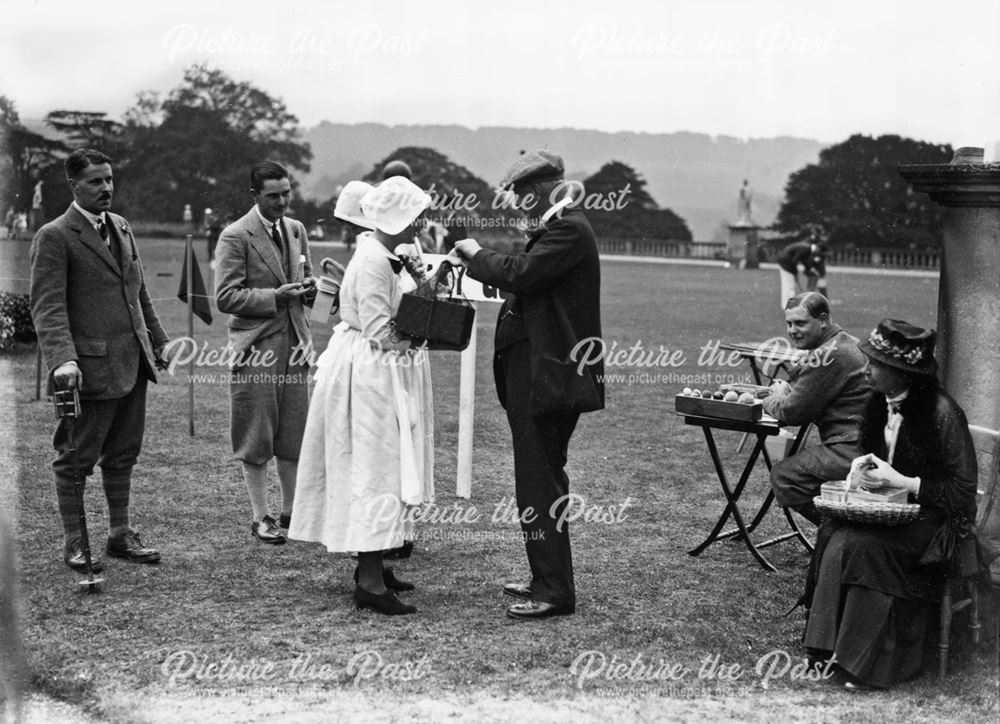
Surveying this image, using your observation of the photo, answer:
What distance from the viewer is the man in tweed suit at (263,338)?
642 cm

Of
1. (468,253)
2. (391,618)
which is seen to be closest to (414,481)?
(391,618)

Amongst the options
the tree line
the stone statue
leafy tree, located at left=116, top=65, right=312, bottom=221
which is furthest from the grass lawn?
the stone statue

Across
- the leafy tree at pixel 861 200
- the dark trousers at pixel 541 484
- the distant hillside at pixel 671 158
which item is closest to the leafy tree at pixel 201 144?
the distant hillside at pixel 671 158

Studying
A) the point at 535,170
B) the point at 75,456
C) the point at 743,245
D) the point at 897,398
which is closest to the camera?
the point at 897,398

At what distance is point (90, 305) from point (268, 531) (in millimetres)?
1744

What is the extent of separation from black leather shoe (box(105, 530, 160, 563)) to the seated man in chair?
11.6ft

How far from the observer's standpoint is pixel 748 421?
5.91 metres

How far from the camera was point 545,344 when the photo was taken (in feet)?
17.0

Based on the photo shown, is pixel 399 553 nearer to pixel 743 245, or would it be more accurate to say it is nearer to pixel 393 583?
pixel 393 583

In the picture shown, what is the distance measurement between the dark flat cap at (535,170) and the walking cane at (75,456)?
2475 mm

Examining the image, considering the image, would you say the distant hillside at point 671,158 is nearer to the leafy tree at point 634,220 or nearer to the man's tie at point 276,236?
the leafy tree at point 634,220

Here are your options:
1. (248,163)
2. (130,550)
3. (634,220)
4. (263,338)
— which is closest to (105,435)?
(130,550)

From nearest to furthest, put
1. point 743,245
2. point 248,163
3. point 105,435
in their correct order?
point 105,435 → point 248,163 → point 743,245

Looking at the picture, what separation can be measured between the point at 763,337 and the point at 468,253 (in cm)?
1471
